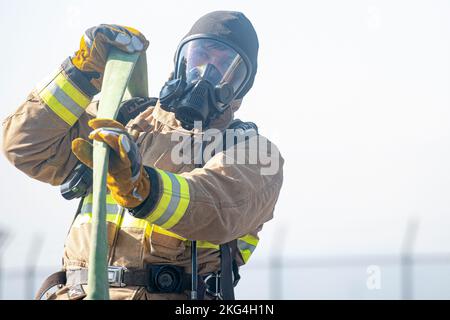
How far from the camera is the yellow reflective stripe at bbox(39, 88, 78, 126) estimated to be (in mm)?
5406

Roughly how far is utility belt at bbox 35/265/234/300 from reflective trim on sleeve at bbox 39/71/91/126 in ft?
2.60

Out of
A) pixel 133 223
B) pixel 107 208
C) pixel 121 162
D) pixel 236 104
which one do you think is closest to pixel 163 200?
pixel 121 162

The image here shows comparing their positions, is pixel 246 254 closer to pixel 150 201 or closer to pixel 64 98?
pixel 150 201

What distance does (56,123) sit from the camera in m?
5.42

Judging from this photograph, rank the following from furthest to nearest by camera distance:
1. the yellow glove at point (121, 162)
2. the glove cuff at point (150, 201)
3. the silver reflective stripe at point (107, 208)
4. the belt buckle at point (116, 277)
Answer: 1. the silver reflective stripe at point (107, 208)
2. the belt buckle at point (116, 277)
3. the glove cuff at point (150, 201)
4. the yellow glove at point (121, 162)

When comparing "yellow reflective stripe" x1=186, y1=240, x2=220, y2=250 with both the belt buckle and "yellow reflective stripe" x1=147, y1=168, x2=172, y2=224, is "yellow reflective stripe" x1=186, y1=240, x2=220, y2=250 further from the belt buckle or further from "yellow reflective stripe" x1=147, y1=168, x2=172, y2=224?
"yellow reflective stripe" x1=147, y1=168, x2=172, y2=224

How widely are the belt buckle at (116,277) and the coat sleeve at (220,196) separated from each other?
1.57 feet

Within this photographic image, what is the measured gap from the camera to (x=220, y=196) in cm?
490

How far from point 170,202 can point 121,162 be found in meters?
0.32

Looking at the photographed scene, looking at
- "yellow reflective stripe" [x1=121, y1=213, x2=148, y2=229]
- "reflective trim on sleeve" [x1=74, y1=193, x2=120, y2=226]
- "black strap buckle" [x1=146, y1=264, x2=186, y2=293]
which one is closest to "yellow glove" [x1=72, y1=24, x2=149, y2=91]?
"reflective trim on sleeve" [x1=74, y1=193, x2=120, y2=226]

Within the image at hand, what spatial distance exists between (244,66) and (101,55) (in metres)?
0.92

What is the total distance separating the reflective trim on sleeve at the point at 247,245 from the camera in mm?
5602

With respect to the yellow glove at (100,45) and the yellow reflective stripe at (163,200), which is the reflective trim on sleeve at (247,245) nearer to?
the yellow reflective stripe at (163,200)

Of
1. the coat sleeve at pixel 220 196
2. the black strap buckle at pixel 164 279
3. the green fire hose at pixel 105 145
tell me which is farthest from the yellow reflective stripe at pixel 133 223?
the green fire hose at pixel 105 145
